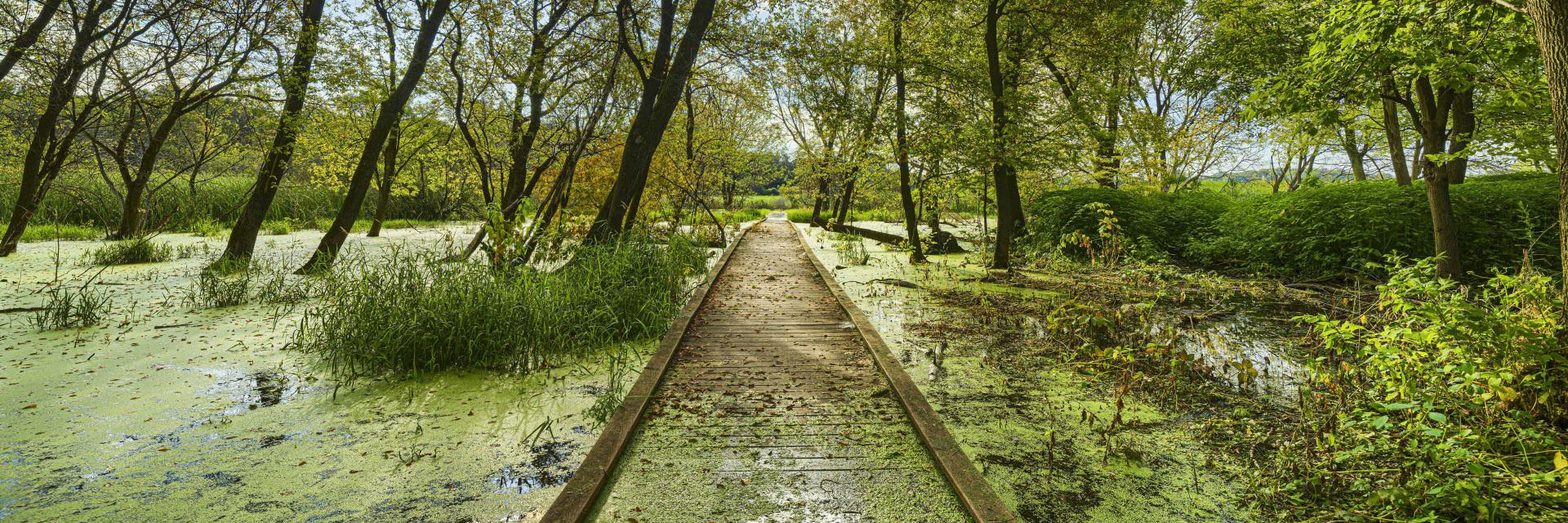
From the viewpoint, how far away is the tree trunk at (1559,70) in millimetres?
2404

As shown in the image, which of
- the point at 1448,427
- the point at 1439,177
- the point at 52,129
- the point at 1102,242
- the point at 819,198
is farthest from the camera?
the point at 819,198

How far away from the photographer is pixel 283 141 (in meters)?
7.65

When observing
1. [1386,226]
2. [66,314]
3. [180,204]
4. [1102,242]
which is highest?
[180,204]

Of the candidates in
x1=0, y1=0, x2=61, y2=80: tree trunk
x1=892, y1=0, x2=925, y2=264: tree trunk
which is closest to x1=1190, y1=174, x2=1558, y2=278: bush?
x1=892, y1=0, x2=925, y2=264: tree trunk

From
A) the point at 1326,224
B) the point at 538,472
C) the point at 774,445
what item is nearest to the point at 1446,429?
the point at 774,445

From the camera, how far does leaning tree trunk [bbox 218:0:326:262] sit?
7352 millimetres

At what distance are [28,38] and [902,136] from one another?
9.99 m

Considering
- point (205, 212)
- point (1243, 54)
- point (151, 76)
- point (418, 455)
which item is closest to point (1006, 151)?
point (1243, 54)

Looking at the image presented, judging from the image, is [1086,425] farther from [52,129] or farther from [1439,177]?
[52,129]

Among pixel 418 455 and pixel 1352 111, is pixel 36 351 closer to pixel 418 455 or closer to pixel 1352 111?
pixel 418 455

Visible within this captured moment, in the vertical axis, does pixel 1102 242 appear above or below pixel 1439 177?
below

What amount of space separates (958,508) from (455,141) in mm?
15642

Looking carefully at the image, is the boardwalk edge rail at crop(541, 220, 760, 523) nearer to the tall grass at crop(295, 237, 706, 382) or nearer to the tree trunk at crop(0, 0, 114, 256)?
the tall grass at crop(295, 237, 706, 382)

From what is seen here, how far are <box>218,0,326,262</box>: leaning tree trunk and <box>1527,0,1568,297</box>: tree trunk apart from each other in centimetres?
1011
